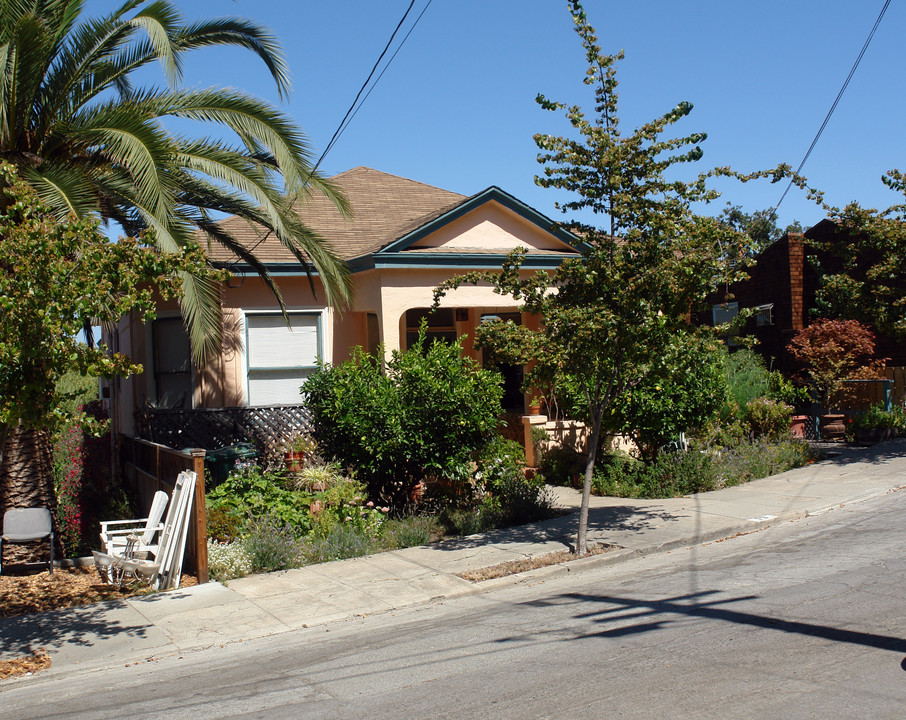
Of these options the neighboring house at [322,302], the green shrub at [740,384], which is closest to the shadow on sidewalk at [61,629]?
the neighboring house at [322,302]

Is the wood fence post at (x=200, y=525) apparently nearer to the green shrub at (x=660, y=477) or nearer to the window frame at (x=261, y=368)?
the window frame at (x=261, y=368)

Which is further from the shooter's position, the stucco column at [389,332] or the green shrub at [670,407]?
the stucco column at [389,332]

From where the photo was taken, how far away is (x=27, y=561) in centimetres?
991

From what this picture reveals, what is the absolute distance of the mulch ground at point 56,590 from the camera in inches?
337

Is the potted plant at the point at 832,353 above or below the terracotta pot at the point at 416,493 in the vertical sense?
above

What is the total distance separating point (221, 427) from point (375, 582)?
6233mm

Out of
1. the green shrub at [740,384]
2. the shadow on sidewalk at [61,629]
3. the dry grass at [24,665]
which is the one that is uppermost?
the green shrub at [740,384]

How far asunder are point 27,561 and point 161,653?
13.2 feet

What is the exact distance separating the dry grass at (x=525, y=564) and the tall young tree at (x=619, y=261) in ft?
0.85

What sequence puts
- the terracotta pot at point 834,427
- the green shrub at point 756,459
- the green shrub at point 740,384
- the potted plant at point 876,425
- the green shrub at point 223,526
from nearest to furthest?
the green shrub at point 223,526 < the green shrub at point 756,459 < the green shrub at point 740,384 < the potted plant at point 876,425 < the terracotta pot at point 834,427

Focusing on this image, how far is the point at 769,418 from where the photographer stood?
16531mm

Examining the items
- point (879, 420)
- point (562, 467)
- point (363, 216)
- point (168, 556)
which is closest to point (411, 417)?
point (168, 556)

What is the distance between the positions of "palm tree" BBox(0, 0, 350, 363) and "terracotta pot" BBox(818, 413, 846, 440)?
1238 centimetres

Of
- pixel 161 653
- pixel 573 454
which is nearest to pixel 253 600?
pixel 161 653
